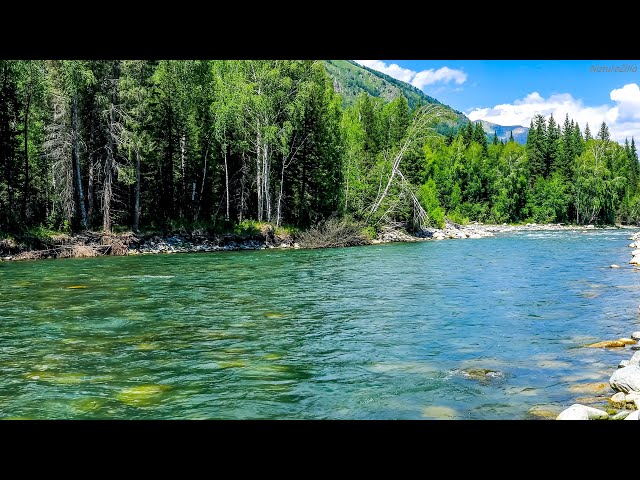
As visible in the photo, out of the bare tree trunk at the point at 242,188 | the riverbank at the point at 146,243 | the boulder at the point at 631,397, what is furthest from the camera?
the bare tree trunk at the point at 242,188

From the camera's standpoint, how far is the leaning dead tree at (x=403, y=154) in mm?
36844

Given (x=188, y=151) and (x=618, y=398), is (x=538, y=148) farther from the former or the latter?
(x=618, y=398)

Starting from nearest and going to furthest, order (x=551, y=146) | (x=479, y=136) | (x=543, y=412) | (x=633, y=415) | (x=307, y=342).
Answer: (x=633, y=415) → (x=543, y=412) → (x=307, y=342) → (x=551, y=146) → (x=479, y=136)

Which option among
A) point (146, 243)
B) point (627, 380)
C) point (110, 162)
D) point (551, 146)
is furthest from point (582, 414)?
point (551, 146)

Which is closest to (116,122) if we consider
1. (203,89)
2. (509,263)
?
(203,89)

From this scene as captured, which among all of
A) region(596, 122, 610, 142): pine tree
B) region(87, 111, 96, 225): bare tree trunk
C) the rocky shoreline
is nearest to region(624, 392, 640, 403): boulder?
the rocky shoreline

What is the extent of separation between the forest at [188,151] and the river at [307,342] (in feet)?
40.5

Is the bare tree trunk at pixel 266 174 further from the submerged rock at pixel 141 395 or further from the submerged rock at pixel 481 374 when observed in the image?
the submerged rock at pixel 141 395

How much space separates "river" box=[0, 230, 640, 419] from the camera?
20.3ft

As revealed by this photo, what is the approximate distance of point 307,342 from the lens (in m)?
9.09

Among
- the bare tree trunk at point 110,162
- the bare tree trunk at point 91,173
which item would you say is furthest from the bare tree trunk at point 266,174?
the bare tree trunk at point 91,173

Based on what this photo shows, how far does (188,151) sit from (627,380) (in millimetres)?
31139
